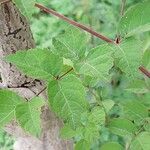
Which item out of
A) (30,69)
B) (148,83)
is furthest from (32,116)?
(148,83)

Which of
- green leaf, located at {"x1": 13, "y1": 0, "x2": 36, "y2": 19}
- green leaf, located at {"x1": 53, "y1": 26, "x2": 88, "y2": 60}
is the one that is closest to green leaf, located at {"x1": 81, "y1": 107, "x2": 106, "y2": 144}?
green leaf, located at {"x1": 53, "y1": 26, "x2": 88, "y2": 60}

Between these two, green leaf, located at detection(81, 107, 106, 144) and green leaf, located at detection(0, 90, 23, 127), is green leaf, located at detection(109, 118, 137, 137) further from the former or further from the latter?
green leaf, located at detection(0, 90, 23, 127)

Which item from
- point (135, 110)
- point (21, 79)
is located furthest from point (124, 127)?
point (21, 79)

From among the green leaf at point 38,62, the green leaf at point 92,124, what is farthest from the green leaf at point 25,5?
the green leaf at point 92,124

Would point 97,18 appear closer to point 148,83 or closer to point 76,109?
point 148,83

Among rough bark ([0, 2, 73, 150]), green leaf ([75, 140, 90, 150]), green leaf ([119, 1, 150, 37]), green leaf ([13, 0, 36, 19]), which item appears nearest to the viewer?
green leaf ([13, 0, 36, 19])
